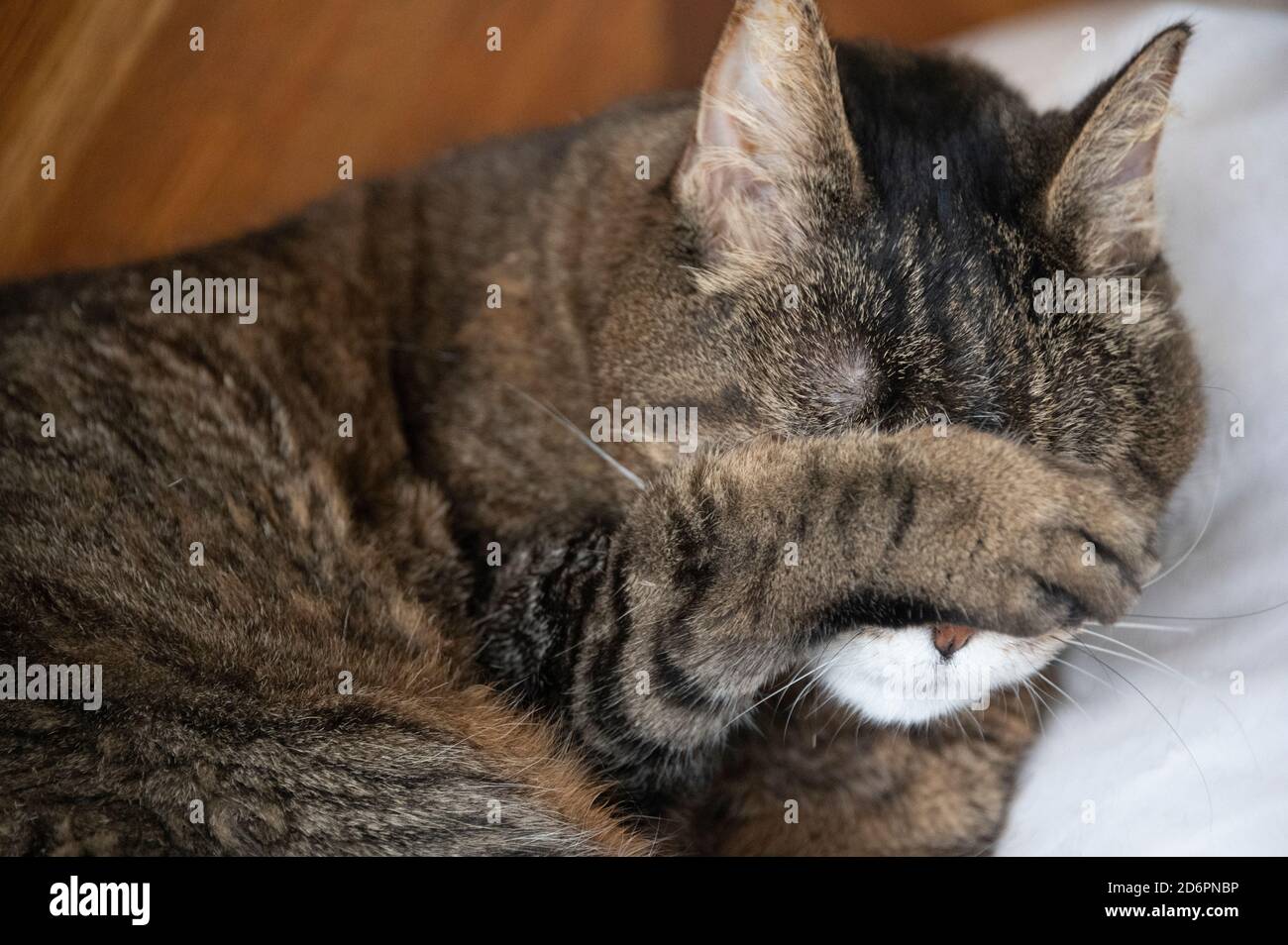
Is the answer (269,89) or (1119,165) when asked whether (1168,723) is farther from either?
(269,89)

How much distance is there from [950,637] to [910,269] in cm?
41

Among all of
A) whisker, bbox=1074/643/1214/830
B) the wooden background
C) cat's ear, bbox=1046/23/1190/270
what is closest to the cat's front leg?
whisker, bbox=1074/643/1214/830

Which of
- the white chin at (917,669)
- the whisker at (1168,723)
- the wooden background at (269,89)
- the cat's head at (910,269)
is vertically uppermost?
the wooden background at (269,89)

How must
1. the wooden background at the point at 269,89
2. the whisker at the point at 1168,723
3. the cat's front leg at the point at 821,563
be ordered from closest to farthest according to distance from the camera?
1. the cat's front leg at the point at 821,563
2. the whisker at the point at 1168,723
3. the wooden background at the point at 269,89

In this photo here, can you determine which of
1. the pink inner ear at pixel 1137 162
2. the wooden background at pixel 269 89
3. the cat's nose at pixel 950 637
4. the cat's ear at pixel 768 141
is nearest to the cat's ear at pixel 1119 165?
the pink inner ear at pixel 1137 162

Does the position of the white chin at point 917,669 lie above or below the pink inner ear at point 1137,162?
below

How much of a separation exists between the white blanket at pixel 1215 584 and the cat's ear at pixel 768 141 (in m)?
0.44

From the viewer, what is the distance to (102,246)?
1971 millimetres

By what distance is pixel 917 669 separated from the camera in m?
1.23

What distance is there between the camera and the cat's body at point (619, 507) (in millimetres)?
1172

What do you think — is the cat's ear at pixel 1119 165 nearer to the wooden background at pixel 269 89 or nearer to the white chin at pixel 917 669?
the white chin at pixel 917 669

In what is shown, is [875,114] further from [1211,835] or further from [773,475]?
[1211,835]

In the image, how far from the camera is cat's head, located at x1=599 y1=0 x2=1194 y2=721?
3.97ft
